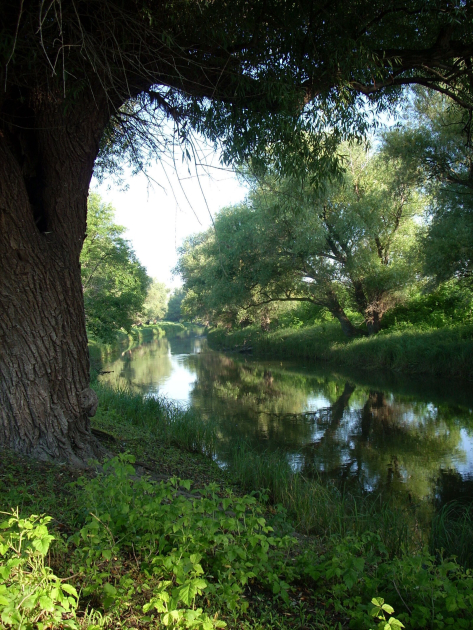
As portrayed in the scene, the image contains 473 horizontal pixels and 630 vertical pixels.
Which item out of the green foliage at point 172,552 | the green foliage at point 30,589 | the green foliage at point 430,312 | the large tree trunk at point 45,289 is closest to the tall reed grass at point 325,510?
the green foliage at point 172,552

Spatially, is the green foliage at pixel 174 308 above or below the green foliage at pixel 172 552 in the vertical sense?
above

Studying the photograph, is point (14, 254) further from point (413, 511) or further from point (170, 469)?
point (413, 511)

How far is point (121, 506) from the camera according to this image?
2805mm

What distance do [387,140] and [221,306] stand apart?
10.9m

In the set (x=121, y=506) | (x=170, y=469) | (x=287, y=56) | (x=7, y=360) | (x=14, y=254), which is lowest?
(x=170, y=469)

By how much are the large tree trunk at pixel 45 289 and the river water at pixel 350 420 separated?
365 cm

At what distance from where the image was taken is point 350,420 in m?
10.8

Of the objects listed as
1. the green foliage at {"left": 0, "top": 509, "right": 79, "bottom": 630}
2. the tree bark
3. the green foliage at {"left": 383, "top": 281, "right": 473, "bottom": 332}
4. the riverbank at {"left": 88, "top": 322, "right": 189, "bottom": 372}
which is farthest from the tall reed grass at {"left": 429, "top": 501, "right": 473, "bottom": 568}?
the tree bark

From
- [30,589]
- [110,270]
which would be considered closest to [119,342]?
[110,270]

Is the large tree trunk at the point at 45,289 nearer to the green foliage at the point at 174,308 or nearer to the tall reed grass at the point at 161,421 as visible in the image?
the tall reed grass at the point at 161,421

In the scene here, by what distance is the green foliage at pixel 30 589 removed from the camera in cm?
184

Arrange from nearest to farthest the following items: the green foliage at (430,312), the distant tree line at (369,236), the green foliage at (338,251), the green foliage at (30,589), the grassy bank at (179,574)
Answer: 1. the green foliage at (30,589)
2. the grassy bank at (179,574)
3. the distant tree line at (369,236)
4. the green foliage at (430,312)
5. the green foliage at (338,251)

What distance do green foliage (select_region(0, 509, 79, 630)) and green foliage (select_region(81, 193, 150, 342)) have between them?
14056 mm

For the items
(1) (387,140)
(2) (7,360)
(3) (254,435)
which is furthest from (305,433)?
(1) (387,140)
